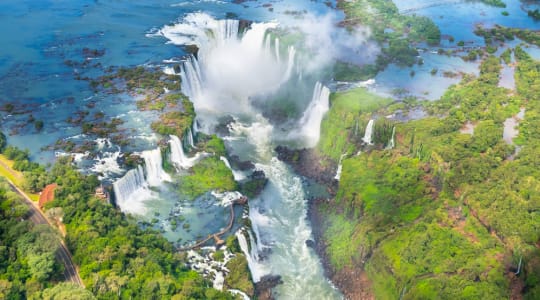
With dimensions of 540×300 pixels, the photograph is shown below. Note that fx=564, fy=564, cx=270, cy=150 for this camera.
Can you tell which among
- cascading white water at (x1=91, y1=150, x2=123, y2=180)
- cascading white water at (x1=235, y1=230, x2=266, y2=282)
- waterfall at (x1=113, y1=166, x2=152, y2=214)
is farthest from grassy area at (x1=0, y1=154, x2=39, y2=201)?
cascading white water at (x1=235, y1=230, x2=266, y2=282)

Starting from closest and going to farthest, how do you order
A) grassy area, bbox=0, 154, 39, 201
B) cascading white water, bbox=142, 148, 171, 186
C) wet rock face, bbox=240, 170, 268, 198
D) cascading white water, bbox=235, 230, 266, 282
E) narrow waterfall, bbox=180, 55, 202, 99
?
grassy area, bbox=0, 154, 39, 201 < cascading white water, bbox=235, 230, 266, 282 < cascading white water, bbox=142, 148, 171, 186 < wet rock face, bbox=240, 170, 268, 198 < narrow waterfall, bbox=180, 55, 202, 99

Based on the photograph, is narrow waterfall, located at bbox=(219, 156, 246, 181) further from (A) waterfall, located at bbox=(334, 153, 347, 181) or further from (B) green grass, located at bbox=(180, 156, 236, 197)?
(A) waterfall, located at bbox=(334, 153, 347, 181)

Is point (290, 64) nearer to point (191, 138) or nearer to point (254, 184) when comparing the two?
point (191, 138)

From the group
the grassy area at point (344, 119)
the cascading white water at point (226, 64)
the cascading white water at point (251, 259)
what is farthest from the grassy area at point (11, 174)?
the grassy area at point (344, 119)

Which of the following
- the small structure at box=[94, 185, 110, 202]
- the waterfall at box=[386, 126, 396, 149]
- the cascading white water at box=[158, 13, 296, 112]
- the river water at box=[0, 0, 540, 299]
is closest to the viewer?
the small structure at box=[94, 185, 110, 202]

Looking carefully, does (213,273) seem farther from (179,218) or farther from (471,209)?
(471,209)

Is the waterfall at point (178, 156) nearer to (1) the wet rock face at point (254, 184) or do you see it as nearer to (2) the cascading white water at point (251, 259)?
(1) the wet rock face at point (254, 184)
